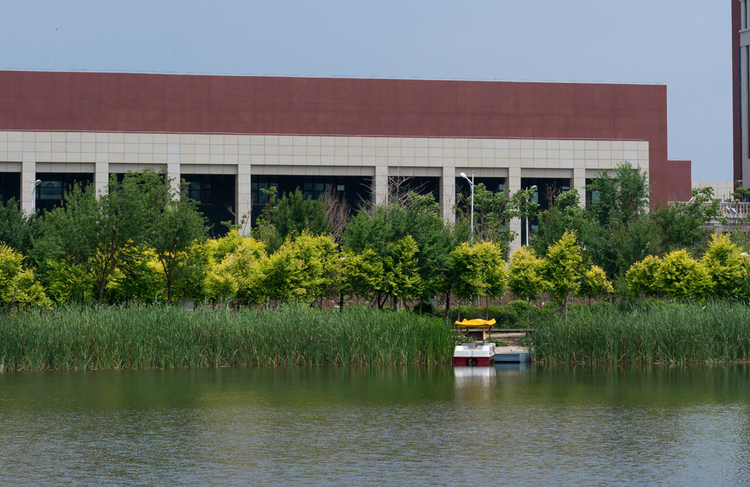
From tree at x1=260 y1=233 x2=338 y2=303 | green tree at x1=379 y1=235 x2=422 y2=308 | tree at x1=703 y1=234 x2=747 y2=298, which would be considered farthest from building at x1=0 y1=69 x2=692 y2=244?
tree at x1=703 y1=234 x2=747 y2=298

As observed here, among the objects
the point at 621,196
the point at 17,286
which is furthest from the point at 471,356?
the point at 621,196

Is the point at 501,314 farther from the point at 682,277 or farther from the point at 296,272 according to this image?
the point at 296,272

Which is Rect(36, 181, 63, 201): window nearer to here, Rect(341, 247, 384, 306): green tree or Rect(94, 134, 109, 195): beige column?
Rect(94, 134, 109, 195): beige column

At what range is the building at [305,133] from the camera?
217ft

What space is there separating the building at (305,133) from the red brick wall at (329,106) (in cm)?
8

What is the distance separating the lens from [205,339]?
1179 inches

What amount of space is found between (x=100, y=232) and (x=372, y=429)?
22320mm

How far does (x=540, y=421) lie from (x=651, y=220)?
107ft

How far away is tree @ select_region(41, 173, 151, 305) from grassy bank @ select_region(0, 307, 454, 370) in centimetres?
570

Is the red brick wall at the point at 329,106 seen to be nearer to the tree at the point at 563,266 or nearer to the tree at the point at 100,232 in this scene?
the tree at the point at 563,266

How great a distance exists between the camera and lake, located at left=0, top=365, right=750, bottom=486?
13.3m

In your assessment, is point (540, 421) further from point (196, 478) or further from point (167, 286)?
point (167, 286)

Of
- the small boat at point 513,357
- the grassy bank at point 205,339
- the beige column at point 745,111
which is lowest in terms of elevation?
the small boat at point 513,357

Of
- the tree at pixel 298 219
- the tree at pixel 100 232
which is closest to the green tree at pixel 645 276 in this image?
the tree at pixel 298 219
